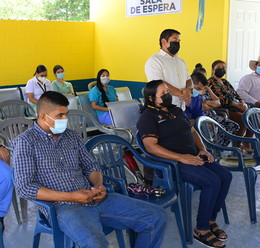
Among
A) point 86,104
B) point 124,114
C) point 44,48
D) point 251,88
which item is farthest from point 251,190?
point 44,48

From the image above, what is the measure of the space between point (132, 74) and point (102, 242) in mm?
6834

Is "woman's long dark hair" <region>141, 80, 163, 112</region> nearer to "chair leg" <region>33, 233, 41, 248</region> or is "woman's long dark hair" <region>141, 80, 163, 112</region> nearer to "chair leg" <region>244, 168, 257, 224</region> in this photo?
"chair leg" <region>244, 168, 257, 224</region>

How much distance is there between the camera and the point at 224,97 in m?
5.67

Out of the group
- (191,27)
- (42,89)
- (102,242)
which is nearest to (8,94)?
(42,89)

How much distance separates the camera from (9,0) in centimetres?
1493

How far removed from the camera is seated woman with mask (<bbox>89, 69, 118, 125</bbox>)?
544cm

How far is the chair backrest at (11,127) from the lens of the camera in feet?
11.8

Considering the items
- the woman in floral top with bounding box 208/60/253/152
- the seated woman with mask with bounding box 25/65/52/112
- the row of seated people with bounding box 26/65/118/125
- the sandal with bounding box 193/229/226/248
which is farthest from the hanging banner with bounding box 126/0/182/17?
the sandal with bounding box 193/229/226/248

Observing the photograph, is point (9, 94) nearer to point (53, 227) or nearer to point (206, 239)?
point (206, 239)

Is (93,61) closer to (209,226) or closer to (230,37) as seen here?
(230,37)

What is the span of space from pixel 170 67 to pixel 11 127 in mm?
1515

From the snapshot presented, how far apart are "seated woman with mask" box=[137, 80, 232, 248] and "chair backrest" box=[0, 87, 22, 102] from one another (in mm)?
3193

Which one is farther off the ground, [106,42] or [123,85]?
[106,42]

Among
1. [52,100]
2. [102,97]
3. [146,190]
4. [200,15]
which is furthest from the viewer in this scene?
[200,15]
